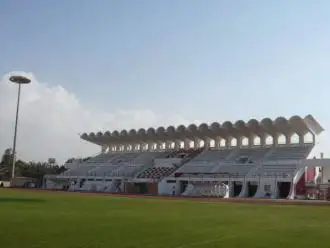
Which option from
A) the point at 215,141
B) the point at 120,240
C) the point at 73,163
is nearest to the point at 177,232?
the point at 120,240

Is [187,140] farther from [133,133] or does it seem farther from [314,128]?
[314,128]

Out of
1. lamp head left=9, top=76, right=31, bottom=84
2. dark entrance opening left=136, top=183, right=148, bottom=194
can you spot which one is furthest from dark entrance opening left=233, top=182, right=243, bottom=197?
lamp head left=9, top=76, right=31, bottom=84

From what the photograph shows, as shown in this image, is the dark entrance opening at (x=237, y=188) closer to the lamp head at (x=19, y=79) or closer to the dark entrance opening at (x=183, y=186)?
the dark entrance opening at (x=183, y=186)

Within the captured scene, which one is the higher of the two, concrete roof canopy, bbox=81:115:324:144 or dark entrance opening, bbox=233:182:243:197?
concrete roof canopy, bbox=81:115:324:144

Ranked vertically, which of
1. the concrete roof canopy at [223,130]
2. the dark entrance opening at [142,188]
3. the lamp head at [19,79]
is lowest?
the dark entrance opening at [142,188]

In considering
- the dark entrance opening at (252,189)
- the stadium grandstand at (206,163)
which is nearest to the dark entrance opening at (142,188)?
the stadium grandstand at (206,163)

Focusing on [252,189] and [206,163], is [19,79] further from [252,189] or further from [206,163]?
[252,189]

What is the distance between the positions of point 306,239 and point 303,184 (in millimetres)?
44952

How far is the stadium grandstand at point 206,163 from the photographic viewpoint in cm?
5677

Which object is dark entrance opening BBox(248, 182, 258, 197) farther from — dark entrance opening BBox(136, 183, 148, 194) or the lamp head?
the lamp head

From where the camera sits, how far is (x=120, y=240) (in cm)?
1162

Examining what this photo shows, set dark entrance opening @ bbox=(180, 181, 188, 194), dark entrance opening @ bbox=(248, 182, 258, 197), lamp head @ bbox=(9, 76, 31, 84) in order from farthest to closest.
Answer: lamp head @ bbox=(9, 76, 31, 84) → dark entrance opening @ bbox=(180, 181, 188, 194) → dark entrance opening @ bbox=(248, 182, 258, 197)

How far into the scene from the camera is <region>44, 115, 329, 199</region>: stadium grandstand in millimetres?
56766

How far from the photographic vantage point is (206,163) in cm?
7012
